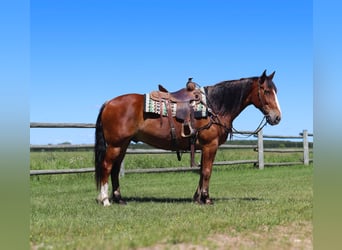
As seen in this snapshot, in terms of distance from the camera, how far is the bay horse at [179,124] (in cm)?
620

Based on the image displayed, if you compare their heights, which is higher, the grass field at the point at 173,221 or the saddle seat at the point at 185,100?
the saddle seat at the point at 185,100

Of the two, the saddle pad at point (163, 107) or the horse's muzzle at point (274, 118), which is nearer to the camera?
the saddle pad at point (163, 107)

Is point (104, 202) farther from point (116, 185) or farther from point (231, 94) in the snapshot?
point (231, 94)

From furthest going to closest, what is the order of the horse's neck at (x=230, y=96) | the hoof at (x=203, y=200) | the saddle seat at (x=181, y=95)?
1. the horse's neck at (x=230, y=96)
2. the saddle seat at (x=181, y=95)
3. the hoof at (x=203, y=200)

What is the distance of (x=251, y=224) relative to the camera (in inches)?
170

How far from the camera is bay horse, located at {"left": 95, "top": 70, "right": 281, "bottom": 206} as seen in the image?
6.20m

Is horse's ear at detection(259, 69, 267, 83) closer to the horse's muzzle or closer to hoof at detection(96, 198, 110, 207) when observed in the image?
the horse's muzzle

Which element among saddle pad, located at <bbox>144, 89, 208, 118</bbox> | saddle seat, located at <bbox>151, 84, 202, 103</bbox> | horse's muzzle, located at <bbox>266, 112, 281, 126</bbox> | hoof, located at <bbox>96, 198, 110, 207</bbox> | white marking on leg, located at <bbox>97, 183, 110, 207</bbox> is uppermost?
saddle seat, located at <bbox>151, 84, 202, 103</bbox>

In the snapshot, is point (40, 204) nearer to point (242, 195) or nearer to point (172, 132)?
point (172, 132)

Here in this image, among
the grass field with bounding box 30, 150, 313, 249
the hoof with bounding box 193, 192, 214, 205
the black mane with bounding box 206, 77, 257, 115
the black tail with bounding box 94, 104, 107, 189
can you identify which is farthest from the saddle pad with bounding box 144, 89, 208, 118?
the grass field with bounding box 30, 150, 313, 249

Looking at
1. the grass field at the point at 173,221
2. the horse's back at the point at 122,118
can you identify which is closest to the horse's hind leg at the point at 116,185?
the grass field at the point at 173,221

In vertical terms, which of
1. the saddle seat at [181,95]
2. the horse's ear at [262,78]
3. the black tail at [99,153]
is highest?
the horse's ear at [262,78]

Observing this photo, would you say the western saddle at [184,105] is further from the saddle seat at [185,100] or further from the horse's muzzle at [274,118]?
the horse's muzzle at [274,118]

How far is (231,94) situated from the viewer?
6.48 meters
